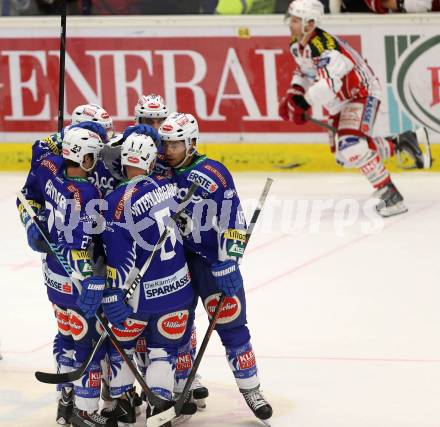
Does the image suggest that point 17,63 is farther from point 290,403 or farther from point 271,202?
point 290,403

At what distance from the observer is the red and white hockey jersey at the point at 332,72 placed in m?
9.61

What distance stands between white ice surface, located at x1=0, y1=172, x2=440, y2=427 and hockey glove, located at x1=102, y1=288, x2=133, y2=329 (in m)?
0.74

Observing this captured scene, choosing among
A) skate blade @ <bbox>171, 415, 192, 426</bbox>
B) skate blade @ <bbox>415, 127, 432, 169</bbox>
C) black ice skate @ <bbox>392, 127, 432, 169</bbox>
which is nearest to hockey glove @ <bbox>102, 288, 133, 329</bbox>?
skate blade @ <bbox>171, 415, 192, 426</bbox>

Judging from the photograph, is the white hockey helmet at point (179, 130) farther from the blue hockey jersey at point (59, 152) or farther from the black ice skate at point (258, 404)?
the black ice skate at point (258, 404)

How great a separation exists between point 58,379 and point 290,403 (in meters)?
1.11

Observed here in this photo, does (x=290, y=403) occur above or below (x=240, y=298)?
below

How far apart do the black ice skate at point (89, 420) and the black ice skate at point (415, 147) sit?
5.10 m

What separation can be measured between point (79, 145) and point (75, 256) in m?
0.47

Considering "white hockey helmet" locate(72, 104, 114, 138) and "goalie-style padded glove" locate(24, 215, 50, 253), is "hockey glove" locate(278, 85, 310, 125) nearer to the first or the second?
"white hockey helmet" locate(72, 104, 114, 138)

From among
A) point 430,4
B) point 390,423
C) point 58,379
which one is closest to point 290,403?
point 390,423

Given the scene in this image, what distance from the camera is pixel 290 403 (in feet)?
20.0

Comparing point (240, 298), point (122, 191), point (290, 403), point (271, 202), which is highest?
point (122, 191)

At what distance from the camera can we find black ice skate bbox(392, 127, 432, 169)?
1037cm

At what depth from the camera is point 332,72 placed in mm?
9609
